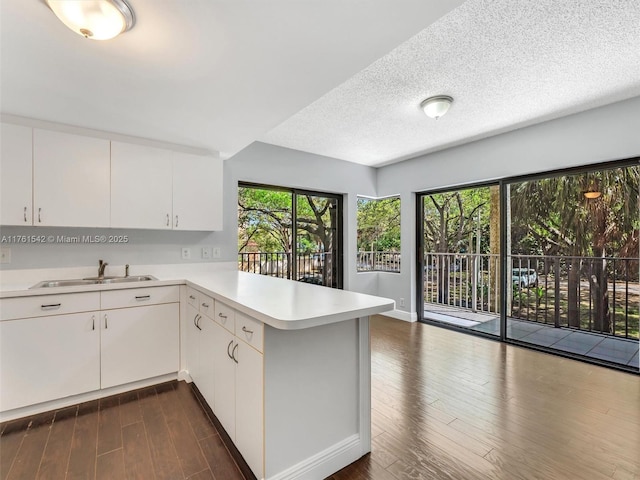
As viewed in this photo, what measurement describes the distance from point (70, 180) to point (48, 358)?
1.37m

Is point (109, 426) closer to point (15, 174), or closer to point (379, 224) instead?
point (15, 174)

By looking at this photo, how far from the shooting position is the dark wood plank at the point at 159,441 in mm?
1561

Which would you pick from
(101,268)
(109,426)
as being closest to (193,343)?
(109,426)

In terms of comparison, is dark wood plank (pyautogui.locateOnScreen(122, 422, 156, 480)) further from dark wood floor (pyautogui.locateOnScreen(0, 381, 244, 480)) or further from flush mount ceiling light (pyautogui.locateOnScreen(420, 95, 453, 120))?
flush mount ceiling light (pyautogui.locateOnScreen(420, 95, 453, 120))

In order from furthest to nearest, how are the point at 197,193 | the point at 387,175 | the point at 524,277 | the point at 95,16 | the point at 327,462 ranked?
1. the point at 387,175
2. the point at 524,277
3. the point at 197,193
4. the point at 327,462
5. the point at 95,16

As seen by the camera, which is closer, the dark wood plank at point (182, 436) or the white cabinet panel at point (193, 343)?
the dark wood plank at point (182, 436)

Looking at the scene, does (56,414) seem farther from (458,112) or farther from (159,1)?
(458,112)

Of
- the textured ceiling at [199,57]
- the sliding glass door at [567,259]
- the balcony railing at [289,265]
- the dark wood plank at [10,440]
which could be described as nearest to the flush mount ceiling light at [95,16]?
the textured ceiling at [199,57]

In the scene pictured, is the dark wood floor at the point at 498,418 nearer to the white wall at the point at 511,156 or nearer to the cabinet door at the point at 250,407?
the cabinet door at the point at 250,407

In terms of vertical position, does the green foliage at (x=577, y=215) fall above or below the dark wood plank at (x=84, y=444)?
above

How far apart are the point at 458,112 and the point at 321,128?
4.68ft

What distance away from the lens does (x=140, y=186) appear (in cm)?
271

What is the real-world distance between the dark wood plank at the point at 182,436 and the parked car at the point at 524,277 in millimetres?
3770

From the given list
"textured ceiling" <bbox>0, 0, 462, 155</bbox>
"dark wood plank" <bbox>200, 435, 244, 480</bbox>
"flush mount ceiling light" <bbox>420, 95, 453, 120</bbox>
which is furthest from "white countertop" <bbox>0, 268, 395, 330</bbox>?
"flush mount ceiling light" <bbox>420, 95, 453, 120</bbox>
